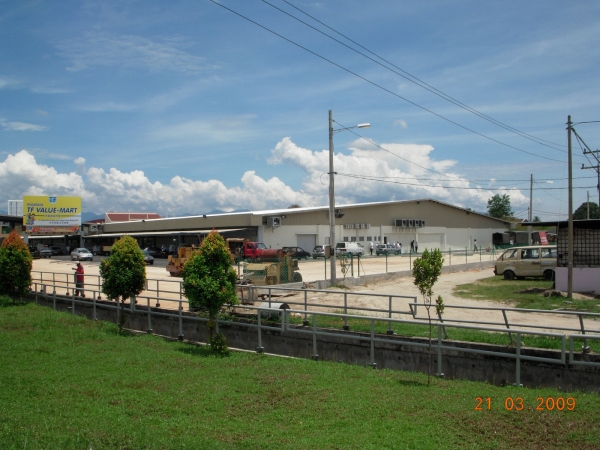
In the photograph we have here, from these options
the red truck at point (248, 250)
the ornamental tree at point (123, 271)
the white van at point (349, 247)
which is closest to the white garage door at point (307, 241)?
the white van at point (349, 247)

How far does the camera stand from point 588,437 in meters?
5.70

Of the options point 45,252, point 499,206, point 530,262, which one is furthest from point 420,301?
point 499,206

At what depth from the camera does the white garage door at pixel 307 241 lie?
62625mm

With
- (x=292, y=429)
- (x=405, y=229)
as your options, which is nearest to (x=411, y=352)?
(x=292, y=429)

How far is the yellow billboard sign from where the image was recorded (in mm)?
74938

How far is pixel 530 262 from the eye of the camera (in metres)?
27.5

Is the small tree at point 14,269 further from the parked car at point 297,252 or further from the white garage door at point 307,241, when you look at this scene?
the white garage door at point 307,241

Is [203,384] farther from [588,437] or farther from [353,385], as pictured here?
[588,437]

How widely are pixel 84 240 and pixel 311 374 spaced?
8351 cm
